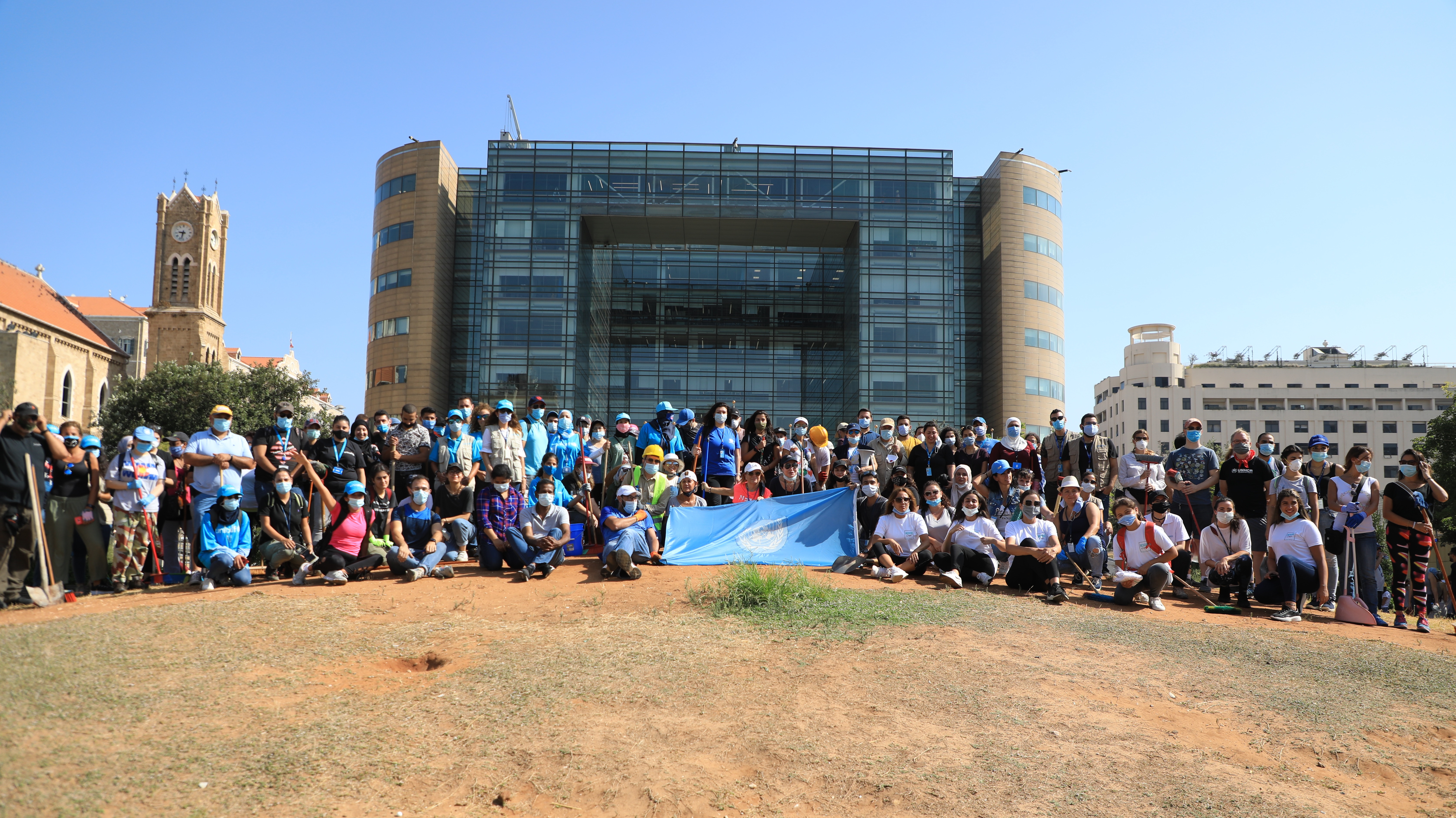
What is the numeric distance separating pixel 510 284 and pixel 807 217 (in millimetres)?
16739

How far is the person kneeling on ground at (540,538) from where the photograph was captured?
1154 centimetres

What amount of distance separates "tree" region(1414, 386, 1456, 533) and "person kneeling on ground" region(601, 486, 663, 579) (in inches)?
1378

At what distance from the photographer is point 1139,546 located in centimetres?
1152

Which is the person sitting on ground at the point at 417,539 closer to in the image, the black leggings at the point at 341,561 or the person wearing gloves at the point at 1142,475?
the black leggings at the point at 341,561

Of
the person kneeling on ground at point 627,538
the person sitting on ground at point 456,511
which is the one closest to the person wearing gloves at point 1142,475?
the person kneeling on ground at point 627,538

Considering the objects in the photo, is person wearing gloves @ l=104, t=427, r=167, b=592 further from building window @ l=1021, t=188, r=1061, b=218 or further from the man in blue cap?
building window @ l=1021, t=188, r=1061, b=218

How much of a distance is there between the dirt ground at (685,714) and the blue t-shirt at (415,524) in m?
1.64

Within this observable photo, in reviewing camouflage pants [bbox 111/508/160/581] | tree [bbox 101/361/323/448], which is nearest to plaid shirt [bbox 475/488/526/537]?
camouflage pants [bbox 111/508/160/581]

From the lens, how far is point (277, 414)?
11805 millimetres

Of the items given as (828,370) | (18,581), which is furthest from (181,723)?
(828,370)

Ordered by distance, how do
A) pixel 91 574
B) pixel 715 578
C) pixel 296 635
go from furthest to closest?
pixel 715 578 → pixel 91 574 → pixel 296 635

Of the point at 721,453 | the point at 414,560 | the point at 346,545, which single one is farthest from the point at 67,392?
the point at 721,453

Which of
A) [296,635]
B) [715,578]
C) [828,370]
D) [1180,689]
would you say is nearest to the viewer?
[1180,689]

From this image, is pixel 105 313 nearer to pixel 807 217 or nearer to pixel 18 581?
pixel 807 217
